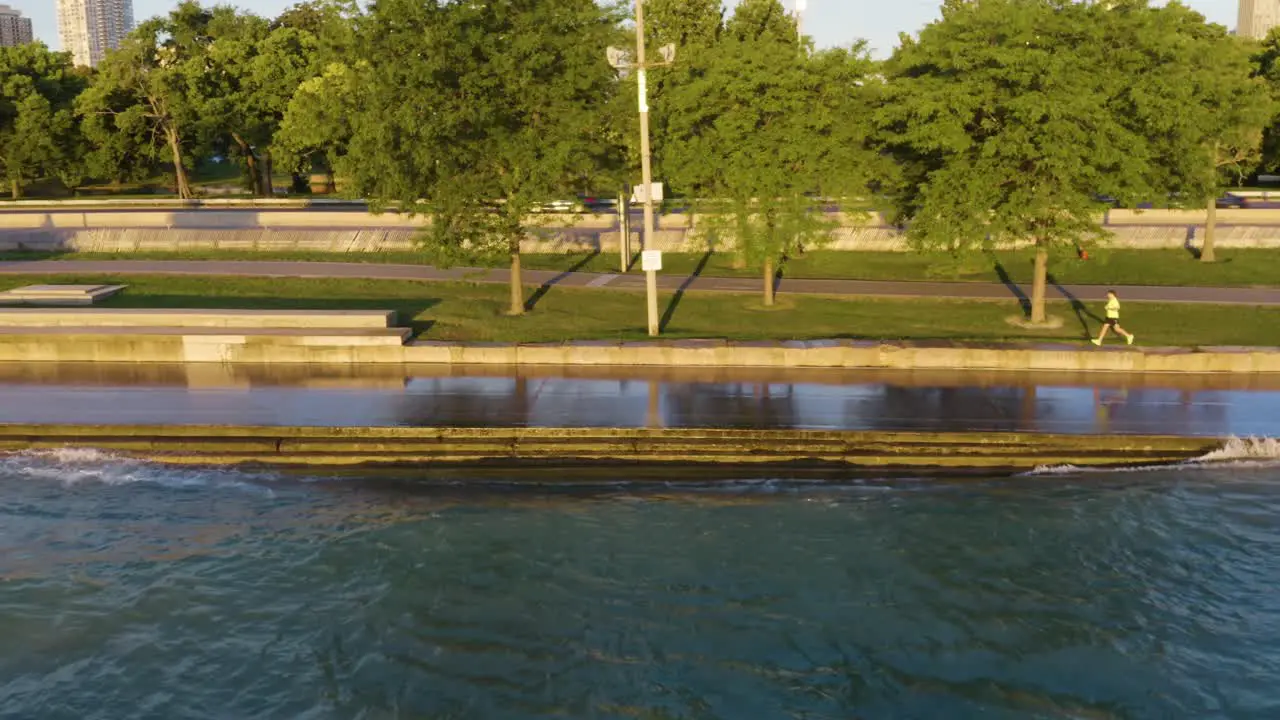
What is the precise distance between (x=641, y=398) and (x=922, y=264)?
19.6 meters

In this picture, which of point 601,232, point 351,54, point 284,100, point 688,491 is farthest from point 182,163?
point 688,491

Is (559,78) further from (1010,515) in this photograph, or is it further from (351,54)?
(1010,515)

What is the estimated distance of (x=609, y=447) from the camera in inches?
749

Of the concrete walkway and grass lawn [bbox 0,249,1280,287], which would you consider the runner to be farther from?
grass lawn [bbox 0,249,1280,287]

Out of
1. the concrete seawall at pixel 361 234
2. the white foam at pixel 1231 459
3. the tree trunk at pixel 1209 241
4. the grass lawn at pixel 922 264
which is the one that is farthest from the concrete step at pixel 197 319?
the tree trunk at pixel 1209 241

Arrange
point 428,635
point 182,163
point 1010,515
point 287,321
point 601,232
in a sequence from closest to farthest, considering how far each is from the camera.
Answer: point 428,635
point 1010,515
point 287,321
point 601,232
point 182,163

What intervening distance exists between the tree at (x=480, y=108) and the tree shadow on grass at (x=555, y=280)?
2891 millimetres

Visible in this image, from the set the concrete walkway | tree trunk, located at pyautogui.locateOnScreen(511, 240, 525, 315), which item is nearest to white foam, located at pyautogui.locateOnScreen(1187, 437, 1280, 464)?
the concrete walkway

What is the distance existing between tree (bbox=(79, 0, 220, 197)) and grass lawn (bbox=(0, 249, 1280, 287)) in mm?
25646

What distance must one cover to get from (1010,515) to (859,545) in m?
2.88

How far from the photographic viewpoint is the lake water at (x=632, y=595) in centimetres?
1274

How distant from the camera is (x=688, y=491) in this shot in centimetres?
Result: 1827

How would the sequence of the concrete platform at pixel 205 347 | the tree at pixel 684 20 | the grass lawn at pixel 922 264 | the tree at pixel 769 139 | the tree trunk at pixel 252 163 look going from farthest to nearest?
the tree trunk at pixel 252 163 < the tree at pixel 684 20 < the grass lawn at pixel 922 264 < the tree at pixel 769 139 < the concrete platform at pixel 205 347

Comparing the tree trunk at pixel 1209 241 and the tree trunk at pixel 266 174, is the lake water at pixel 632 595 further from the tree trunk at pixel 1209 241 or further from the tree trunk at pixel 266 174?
the tree trunk at pixel 266 174
